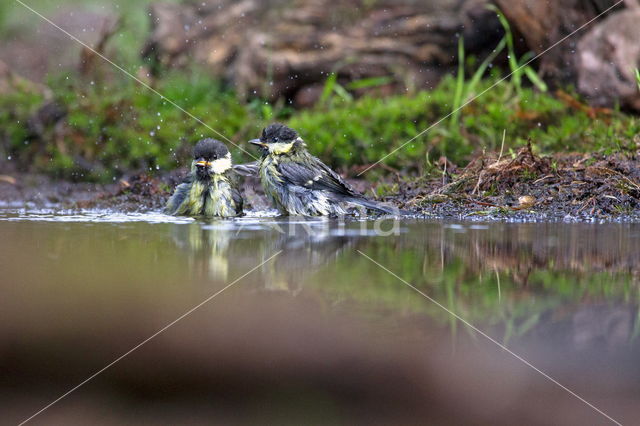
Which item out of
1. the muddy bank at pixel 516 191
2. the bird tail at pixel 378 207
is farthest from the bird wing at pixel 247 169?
the bird tail at pixel 378 207

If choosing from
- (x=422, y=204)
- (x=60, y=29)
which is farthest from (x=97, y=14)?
(x=422, y=204)

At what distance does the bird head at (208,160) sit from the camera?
21.2ft

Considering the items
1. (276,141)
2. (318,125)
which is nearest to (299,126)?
(318,125)

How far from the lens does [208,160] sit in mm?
6473

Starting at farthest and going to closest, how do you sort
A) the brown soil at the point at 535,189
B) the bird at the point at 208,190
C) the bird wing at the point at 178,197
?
the bird wing at the point at 178,197, the bird at the point at 208,190, the brown soil at the point at 535,189

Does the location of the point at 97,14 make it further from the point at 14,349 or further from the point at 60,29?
the point at 14,349

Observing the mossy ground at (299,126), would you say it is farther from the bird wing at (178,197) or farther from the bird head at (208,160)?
Answer: the bird wing at (178,197)

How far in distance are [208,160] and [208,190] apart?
27cm

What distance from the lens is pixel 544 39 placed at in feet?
31.1

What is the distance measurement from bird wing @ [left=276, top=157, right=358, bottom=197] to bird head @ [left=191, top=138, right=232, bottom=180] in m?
0.51

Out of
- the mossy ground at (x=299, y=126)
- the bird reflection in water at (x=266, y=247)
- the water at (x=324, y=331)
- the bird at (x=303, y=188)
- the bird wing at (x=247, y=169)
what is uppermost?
the mossy ground at (x=299, y=126)

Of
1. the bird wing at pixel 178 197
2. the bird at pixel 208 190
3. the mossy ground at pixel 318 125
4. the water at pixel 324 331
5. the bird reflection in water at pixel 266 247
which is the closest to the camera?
the water at pixel 324 331

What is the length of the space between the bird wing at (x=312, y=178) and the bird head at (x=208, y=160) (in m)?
0.51

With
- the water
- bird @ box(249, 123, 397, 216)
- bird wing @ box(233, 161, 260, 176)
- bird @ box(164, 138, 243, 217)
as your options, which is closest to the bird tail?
bird @ box(249, 123, 397, 216)
